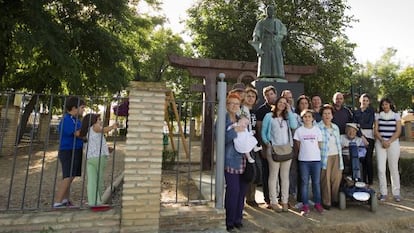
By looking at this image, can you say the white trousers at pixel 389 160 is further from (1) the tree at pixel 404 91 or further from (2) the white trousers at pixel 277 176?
(1) the tree at pixel 404 91

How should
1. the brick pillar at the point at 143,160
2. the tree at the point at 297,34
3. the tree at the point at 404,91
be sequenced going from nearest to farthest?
the brick pillar at the point at 143,160, the tree at the point at 297,34, the tree at the point at 404,91

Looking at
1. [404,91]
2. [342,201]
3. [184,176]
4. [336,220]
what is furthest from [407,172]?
[404,91]

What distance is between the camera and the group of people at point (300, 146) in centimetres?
380

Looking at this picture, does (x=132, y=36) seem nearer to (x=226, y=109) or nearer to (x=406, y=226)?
(x=226, y=109)

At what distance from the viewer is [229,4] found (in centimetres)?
1565

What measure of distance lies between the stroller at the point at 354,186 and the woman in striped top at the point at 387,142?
0.41 meters

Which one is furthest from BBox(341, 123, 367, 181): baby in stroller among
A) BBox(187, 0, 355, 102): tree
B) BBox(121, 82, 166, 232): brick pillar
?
BBox(187, 0, 355, 102): tree

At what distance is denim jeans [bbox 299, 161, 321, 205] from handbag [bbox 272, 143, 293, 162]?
377 millimetres

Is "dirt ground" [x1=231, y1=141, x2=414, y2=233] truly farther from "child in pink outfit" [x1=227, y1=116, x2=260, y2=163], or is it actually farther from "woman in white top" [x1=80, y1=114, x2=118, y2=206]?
"woman in white top" [x1=80, y1=114, x2=118, y2=206]

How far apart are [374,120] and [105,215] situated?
4558 millimetres

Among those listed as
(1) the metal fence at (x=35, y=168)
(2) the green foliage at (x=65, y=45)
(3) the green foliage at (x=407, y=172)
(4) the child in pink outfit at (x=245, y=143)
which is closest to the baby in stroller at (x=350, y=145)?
(4) the child in pink outfit at (x=245, y=143)

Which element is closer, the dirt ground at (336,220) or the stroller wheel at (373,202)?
the dirt ground at (336,220)

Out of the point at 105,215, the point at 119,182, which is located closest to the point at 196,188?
the point at 119,182

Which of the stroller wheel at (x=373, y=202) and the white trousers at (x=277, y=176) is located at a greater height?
the white trousers at (x=277, y=176)
